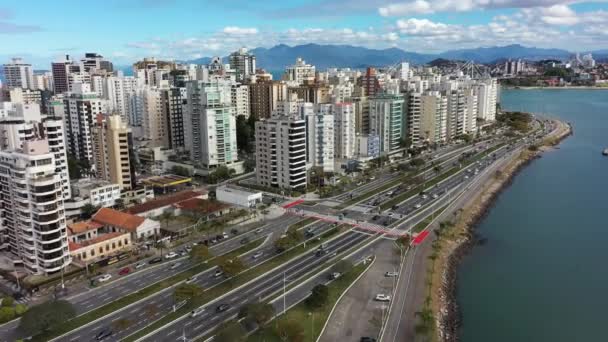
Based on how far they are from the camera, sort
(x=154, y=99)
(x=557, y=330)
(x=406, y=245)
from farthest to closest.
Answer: (x=154, y=99) → (x=406, y=245) → (x=557, y=330)

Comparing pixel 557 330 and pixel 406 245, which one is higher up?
pixel 406 245

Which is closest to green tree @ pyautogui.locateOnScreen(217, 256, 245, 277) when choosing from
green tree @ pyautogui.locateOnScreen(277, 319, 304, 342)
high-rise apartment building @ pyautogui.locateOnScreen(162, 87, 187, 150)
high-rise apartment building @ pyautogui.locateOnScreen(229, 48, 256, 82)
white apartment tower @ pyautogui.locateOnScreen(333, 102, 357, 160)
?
green tree @ pyautogui.locateOnScreen(277, 319, 304, 342)

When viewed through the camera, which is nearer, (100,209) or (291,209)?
(100,209)

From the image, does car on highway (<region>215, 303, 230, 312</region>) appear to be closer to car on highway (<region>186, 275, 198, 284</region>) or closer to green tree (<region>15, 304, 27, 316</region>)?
car on highway (<region>186, 275, 198, 284</region>)

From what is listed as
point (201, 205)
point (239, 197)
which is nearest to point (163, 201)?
point (201, 205)

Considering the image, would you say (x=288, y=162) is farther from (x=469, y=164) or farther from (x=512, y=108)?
(x=512, y=108)

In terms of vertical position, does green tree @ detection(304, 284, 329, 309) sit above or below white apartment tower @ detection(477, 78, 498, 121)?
below

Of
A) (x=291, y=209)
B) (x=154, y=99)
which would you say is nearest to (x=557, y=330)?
(x=291, y=209)

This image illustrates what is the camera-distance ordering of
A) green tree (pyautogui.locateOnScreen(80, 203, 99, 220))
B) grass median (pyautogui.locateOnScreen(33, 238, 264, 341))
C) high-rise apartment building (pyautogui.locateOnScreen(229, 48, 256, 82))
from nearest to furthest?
grass median (pyautogui.locateOnScreen(33, 238, 264, 341)) < green tree (pyautogui.locateOnScreen(80, 203, 99, 220)) < high-rise apartment building (pyautogui.locateOnScreen(229, 48, 256, 82))
